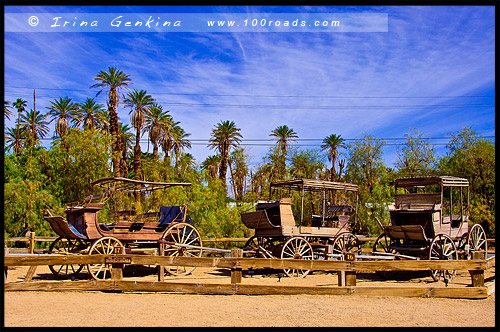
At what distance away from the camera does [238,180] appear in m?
45.2

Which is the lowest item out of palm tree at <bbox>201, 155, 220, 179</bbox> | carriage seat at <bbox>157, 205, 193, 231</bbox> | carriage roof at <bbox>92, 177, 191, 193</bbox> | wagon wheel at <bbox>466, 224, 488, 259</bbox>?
wagon wheel at <bbox>466, 224, 488, 259</bbox>

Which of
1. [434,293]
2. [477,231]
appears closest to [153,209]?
[477,231]

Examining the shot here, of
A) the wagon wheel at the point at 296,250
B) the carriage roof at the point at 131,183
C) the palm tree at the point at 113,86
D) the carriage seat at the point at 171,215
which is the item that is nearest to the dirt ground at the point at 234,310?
the carriage roof at the point at 131,183

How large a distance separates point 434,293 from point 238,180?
36.8 meters

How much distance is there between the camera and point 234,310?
7453mm

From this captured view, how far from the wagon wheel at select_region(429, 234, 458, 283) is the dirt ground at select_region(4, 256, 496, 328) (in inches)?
157

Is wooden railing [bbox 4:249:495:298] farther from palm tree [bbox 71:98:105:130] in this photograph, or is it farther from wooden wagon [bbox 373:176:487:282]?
palm tree [bbox 71:98:105:130]

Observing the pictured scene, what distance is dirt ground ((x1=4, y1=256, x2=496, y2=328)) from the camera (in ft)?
21.4

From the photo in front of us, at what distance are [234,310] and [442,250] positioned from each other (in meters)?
7.84

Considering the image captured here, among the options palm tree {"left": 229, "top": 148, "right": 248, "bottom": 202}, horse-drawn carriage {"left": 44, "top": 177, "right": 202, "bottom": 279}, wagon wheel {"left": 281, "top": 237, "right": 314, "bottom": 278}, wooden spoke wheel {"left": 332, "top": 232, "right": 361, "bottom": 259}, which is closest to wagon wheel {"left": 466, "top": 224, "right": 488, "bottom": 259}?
wooden spoke wheel {"left": 332, "top": 232, "right": 361, "bottom": 259}

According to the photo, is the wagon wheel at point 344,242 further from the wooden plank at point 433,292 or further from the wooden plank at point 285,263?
the wooden plank at point 433,292

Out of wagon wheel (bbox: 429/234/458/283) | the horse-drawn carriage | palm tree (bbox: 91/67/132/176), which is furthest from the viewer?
palm tree (bbox: 91/67/132/176)

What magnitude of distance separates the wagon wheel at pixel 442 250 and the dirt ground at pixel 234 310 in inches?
157
